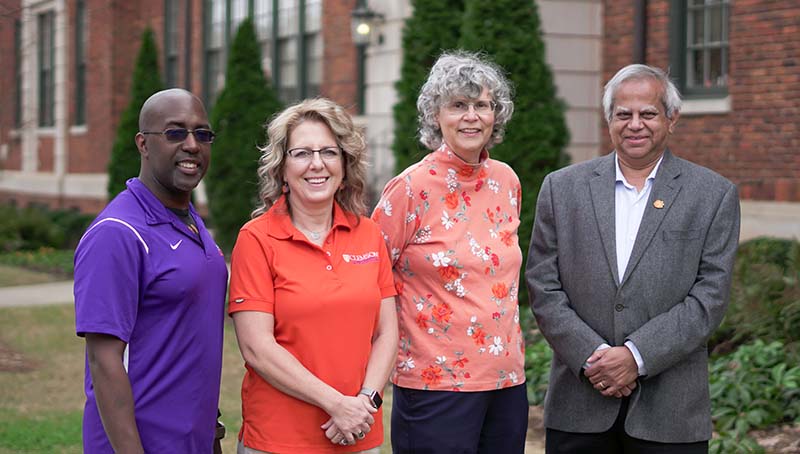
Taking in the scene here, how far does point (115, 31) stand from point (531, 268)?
19.6m

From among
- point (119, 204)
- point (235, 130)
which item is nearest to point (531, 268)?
point (119, 204)

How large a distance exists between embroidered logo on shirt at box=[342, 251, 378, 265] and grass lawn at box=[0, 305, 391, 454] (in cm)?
316

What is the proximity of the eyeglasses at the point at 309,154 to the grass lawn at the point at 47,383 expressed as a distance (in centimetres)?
338

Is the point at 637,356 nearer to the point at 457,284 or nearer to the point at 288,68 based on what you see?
the point at 457,284

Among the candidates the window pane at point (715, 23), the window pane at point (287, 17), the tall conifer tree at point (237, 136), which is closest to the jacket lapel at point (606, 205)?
the window pane at point (715, 23)

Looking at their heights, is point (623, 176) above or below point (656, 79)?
below

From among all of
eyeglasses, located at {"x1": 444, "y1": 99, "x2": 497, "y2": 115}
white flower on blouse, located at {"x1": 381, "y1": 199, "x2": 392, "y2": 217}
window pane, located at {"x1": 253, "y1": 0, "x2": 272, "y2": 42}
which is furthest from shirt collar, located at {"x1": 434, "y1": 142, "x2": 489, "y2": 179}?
window pane, located at {"x1": 253, "y1": 0, "x2": 272, "y2": 42}

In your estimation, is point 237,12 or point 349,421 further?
point 237,12

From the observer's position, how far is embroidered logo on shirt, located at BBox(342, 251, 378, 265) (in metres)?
3.62

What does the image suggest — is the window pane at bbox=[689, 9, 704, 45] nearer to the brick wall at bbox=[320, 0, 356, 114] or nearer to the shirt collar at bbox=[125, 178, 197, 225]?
the brick wall at bbox=[320, 0, 356, 114]

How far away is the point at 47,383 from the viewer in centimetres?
857

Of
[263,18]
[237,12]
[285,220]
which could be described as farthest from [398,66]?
[285,220]

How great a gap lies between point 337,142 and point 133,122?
1525cm

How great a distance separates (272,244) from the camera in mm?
3566
